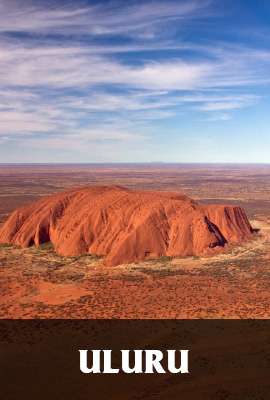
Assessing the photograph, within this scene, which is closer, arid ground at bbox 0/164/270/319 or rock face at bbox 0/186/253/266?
arid ground at bbox 0/164/270/319

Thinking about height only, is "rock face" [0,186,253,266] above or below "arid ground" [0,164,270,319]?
above

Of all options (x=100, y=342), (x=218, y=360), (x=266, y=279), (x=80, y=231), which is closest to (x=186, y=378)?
(x=218, y=360)

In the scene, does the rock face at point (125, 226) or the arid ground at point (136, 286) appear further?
the rock face at point (125, 226)

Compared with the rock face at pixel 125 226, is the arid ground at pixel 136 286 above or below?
below

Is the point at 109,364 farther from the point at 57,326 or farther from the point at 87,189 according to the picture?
the point at 87,189

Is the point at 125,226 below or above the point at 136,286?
above

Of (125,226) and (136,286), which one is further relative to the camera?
(125,226)

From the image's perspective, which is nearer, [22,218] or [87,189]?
[22,218]

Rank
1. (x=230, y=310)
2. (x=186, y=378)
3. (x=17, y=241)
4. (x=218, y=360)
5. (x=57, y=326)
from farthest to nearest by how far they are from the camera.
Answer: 1. (x=17, y=241)
2. (x=230, y=310)
3. (x=57, y=326)
4. (x=218, y=360)
5. (x=186, y=378)
